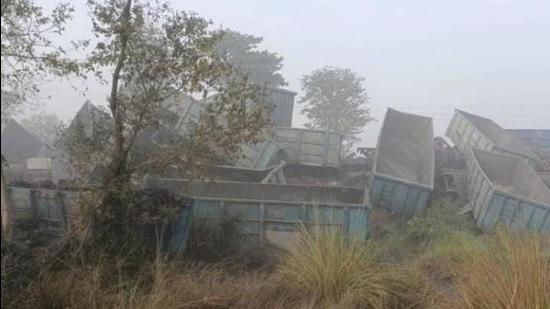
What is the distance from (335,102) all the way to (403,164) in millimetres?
20176

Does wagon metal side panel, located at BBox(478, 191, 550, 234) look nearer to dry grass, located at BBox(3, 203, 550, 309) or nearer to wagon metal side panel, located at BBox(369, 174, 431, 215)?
Result: wagon metal side panel, located at BBox(369, 174, 431, 215)

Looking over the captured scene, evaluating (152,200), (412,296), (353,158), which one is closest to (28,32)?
(152,200)

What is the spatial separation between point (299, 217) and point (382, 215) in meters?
3.57

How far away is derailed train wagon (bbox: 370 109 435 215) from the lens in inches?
476

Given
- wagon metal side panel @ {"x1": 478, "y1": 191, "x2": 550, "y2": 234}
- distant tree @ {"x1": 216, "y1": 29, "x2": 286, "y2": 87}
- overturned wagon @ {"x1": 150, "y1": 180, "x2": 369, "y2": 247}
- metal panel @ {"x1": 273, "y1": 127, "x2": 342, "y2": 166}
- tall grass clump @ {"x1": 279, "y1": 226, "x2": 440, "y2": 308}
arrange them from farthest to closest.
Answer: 1. distant tree @ {"x1": 216, "y1": 29, "x2": 286, "y2": 87}
2. metal panel @ {"x1": 273, "y1": 127, "x2": 342, "y2": 166}
3. wagon metal side panel @ {"x1": 478, "y1": 191, "x2": 550, "y2": 234}
4. overturned wagon @ {"x1": 150, "y1": 180, "x2": 369, "y2": 247}
5. tall grass clump @ {"x1": 279, "y1": 226, "x2": 440, "y2": 308}

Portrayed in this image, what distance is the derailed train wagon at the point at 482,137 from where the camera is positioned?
16.5 meters

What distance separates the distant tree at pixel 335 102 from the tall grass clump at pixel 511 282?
30084 mm

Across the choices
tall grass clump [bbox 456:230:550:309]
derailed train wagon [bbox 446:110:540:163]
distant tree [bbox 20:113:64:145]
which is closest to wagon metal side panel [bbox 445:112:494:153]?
derailed train wagon [bbox 446:110:540:163]

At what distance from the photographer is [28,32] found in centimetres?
641

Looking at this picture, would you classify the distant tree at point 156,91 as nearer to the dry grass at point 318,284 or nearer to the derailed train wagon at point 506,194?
the dry grass at point 318,284

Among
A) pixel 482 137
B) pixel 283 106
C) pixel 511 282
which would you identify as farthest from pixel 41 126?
pixel 511 282

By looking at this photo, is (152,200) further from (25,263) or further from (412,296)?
(412,296)

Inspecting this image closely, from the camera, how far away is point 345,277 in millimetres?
5488

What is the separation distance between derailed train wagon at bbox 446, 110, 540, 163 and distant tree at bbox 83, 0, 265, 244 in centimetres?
1130
